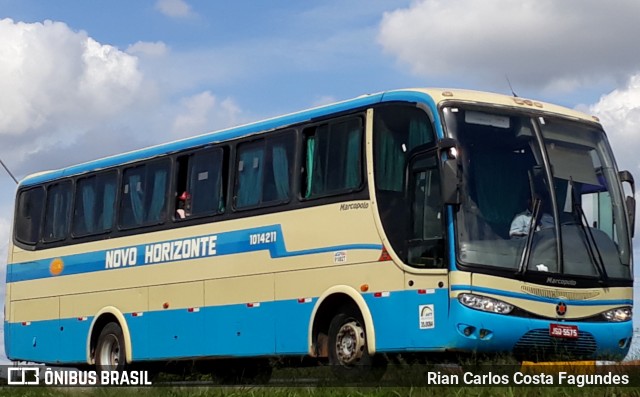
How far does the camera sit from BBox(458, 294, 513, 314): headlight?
45.5ft

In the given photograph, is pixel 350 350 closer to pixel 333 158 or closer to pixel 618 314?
pixel 333 158

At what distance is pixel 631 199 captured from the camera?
52.2ft

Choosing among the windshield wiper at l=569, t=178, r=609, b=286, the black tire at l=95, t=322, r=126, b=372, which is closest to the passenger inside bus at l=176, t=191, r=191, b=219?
the black tire at l=95, t=322, r=126, b=372

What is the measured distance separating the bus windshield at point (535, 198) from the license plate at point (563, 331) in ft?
2.06

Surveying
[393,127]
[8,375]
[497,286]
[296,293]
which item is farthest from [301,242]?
[8,375]

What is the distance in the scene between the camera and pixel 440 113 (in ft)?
47.9

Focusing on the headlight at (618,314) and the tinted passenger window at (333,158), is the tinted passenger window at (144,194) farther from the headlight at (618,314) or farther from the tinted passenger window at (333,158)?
the headlight at (618,314)

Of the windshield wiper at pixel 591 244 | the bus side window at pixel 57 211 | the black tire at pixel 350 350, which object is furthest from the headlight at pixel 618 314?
the bus side window at pixel 57 211

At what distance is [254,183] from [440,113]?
366 cm

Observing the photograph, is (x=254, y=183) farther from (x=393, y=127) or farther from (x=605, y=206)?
(x=605, y=206)

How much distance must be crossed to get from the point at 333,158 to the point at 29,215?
8.76m

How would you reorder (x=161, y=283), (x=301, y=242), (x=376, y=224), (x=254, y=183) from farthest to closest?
(x=161, y=283), (x=254, y=183), (x=301, y=242), (x=376, y=224)

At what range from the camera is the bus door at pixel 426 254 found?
14.1 m

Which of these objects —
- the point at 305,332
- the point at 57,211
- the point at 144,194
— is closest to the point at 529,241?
the point at 305,332
